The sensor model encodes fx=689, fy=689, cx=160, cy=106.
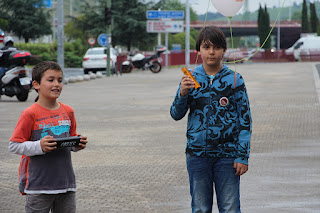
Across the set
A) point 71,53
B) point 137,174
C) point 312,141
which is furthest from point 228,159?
point 71,53

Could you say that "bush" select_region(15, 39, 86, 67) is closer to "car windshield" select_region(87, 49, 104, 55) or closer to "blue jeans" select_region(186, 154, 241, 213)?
"car windshield" select_region(87, 49, 104, 55)

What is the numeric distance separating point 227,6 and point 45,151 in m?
3.07

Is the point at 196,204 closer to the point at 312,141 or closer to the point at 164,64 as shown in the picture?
the point at 312,141

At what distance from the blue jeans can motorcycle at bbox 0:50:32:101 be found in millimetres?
13466

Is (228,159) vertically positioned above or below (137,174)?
above

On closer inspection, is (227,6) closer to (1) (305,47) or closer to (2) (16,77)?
(2) (16,77)

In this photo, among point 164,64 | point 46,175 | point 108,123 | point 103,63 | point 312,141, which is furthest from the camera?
point 164,64

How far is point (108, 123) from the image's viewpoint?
13016 mm

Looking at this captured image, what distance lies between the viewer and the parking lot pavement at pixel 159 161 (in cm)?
657

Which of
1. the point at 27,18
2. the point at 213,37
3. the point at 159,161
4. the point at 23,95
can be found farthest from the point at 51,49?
the point at 213,37

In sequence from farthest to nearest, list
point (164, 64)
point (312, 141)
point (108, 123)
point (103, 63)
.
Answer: point (164, 64) < point (103, 63) < point (108, 123) < point (312, 141)

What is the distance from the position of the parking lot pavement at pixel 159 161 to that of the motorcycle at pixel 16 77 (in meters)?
0.65

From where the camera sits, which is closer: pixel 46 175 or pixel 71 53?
pixel 46 175

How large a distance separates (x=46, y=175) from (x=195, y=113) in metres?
0.99
